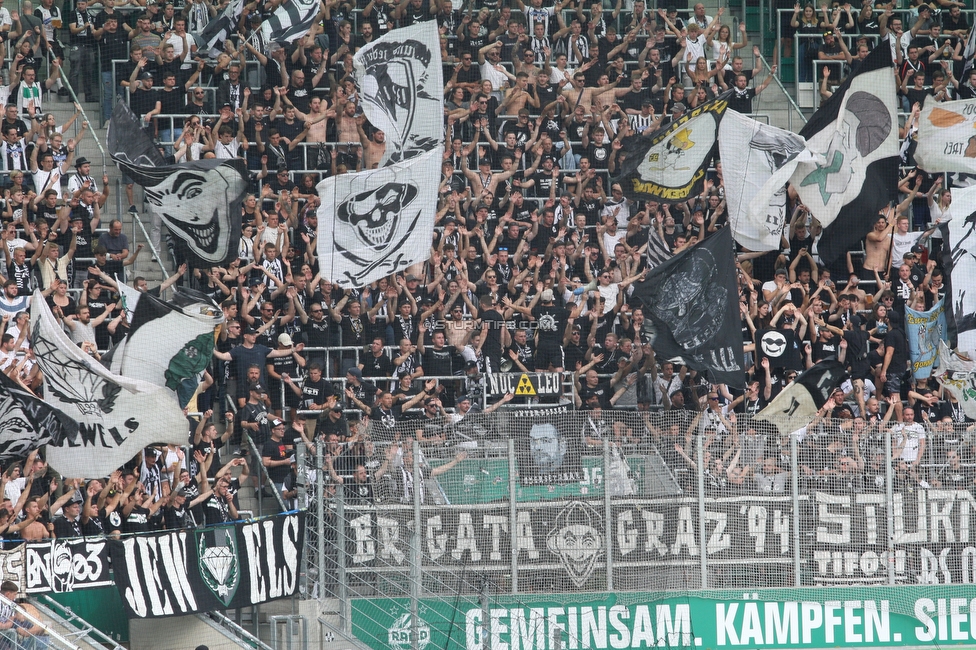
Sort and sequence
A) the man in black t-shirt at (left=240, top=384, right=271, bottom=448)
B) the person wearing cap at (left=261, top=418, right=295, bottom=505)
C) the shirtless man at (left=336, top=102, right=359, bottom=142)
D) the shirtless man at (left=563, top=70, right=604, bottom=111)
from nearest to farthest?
the person wearing cap at (left=261, top=418, right=295, bottom=505)
the man in black t-shirt at (left=240, top=384, right=271, bottom=448)
the shirtless man at (left=336, top=102, right=359, bottom=142)
the shirtless man at (left=563, top=70, right=604, bottom=111)

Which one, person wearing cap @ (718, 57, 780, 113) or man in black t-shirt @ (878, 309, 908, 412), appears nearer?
man in black t-shirt @ (878, 309, 908, 412)

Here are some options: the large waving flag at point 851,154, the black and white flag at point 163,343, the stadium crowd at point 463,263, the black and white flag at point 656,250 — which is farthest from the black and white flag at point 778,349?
the black and white flag at point 163,343

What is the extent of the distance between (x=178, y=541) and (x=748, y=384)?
7227mm

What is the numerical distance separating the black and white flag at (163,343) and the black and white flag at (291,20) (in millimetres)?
5508

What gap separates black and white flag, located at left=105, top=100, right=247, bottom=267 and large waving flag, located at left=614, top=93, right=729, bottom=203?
513 centimetres

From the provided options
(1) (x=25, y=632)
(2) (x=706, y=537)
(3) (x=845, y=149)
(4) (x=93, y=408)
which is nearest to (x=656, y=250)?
(3) (x=845, y=149)

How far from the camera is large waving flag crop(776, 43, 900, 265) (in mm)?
20469

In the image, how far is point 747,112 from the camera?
22094mm

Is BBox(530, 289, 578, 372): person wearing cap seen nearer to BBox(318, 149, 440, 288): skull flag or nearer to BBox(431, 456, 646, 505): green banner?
BBox(318, 149, 440, 288): skull flag

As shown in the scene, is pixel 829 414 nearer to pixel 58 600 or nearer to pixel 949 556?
pixel 949 556

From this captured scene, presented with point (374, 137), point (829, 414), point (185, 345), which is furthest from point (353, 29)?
point (829, 414)

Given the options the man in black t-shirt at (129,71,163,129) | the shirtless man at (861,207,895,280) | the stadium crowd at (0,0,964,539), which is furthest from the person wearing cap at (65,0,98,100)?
the shirtless man at (861,207,895,280)

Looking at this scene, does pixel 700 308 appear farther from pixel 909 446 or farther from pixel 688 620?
pixel 688 620

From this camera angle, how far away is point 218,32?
69.3ft
